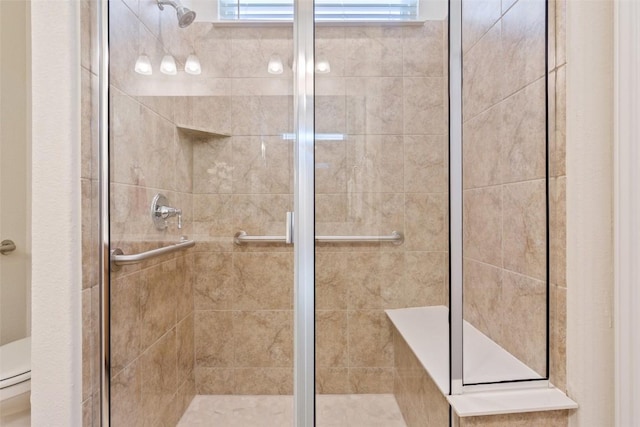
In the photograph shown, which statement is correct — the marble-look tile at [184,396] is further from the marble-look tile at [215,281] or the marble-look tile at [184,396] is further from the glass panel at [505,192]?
the glass panel at [505,192]

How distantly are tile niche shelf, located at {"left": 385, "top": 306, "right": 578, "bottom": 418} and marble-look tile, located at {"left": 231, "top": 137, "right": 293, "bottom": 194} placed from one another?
69cm

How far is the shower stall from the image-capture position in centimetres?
105

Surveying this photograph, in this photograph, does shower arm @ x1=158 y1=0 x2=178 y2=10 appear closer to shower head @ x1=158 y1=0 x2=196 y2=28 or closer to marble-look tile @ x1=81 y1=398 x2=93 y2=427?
shower head @ x1=158 y1=0 x2=196 y2=28

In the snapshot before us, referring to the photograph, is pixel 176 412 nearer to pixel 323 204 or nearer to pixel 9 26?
pixel 323 204

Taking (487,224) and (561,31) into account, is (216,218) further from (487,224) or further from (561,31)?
(561,31)

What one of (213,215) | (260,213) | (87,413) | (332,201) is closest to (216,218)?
(213,215)

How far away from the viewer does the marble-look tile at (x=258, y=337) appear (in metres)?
1.39

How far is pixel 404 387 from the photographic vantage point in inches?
46.6

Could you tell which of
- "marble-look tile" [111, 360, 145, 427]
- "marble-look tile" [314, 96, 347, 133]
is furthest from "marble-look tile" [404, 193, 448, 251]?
"marble-look tile" [111, 360, 145, 427]

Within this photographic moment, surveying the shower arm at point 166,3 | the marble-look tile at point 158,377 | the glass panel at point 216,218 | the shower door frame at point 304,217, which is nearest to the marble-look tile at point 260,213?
the glass panel at point 216,218

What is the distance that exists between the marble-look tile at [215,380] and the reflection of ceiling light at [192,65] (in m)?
1.26

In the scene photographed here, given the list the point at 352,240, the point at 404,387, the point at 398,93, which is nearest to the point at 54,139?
the point at 352,240

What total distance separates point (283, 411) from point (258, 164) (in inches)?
39.1

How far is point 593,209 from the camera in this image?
0.94 m
